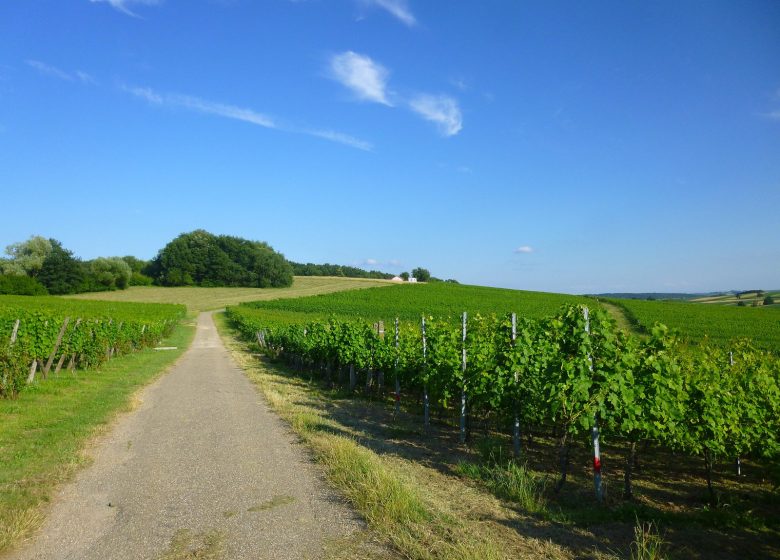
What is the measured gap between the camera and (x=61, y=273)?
75.3 m

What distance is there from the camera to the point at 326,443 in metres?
7.77

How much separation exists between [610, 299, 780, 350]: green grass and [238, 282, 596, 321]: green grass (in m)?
6.99

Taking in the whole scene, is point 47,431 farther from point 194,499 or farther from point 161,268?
point 161,268

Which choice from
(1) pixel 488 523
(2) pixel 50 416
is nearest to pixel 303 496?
(1) pixel 488 523

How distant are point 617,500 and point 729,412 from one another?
1.91 metres

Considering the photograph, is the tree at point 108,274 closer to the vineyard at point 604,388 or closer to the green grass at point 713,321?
the green grass at point 713,321

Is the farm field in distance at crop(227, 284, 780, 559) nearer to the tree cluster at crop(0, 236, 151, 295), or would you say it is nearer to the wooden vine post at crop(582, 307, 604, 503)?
the wooden vine post at crop(582, 307, 604, 503)

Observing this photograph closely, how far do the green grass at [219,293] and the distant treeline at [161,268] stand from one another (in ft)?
10.5

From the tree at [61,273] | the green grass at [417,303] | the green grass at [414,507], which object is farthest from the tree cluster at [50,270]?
the green grass at [414,507]

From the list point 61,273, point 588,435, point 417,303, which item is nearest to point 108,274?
point 61,273

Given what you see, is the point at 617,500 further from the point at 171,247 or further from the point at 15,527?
the point at 171,247

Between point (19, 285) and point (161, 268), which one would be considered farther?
point (161, 268)

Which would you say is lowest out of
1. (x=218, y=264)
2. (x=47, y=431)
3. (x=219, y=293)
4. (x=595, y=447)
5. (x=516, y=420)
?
(x=47, y=431)

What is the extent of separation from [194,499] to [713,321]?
47732mm
